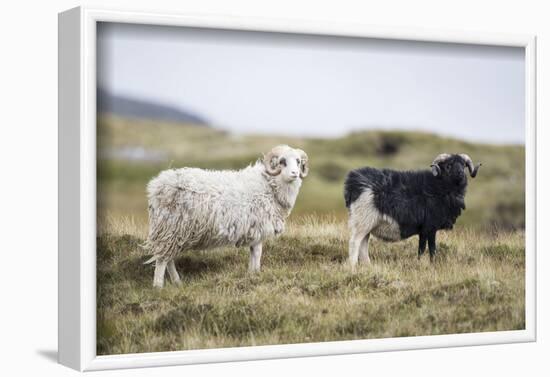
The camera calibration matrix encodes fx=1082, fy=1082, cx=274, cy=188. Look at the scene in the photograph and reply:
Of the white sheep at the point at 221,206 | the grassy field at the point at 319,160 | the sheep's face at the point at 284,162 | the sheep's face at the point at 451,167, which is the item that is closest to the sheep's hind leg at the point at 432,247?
the grassy field at the point at 319,160

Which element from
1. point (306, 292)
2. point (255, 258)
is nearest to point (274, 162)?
point (255, 258)

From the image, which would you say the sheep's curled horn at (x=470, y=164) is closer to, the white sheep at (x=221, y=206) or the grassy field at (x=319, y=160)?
the grassy field at (x=319, y=160)

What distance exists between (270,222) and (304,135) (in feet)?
3.96

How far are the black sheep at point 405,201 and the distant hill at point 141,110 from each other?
236 cm

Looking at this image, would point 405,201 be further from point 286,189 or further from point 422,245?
point 286,189

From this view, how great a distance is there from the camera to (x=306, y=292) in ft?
43.5

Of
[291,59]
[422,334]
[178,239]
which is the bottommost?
[422,334]

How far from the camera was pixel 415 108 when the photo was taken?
14.4 metres

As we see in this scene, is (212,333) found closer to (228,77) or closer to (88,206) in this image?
(88,206)

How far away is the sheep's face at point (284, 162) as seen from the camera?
13.5 m

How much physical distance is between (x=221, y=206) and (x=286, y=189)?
943mm

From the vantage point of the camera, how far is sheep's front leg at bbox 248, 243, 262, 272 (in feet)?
44.3
